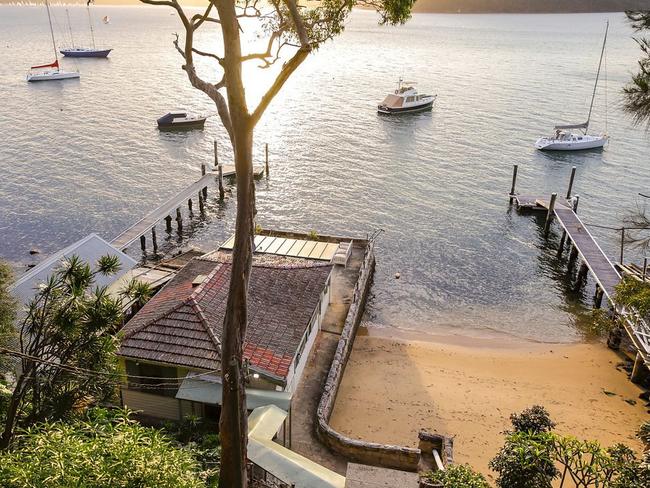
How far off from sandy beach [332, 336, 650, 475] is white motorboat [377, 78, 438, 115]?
157ft

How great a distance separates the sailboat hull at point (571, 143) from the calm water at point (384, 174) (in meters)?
1.11

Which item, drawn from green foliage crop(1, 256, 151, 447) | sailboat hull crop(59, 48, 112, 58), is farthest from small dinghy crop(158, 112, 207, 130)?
sailboat hull crop(59, 48, 112, 58)

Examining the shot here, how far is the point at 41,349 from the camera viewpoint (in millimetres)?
14750

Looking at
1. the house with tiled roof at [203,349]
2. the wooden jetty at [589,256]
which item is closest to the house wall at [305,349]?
the house with tiled roof at [203,349]

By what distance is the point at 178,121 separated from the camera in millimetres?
65250

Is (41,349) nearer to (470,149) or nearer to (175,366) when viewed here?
(175,366)

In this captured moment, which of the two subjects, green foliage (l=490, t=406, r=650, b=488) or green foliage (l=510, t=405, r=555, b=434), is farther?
green foliage (l=510, t=405, r=555, b=434)

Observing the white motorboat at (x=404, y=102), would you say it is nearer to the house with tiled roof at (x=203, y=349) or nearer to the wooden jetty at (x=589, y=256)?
the wooden jetty at (x=589, y=256)

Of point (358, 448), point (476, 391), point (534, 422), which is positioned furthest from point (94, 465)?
point (476, 391)

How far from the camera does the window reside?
18891 mm

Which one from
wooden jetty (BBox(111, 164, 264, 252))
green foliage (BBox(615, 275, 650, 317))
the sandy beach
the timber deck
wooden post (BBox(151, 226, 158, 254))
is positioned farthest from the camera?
wooden post (BBox(151, 226, 158, 254))

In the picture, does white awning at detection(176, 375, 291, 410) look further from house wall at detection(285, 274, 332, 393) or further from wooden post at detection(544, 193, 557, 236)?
wooden post at detection(544, 193, 557, 236)

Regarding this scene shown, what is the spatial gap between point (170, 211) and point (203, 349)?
79.4 ft

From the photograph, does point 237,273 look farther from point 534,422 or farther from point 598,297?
point 598,297
